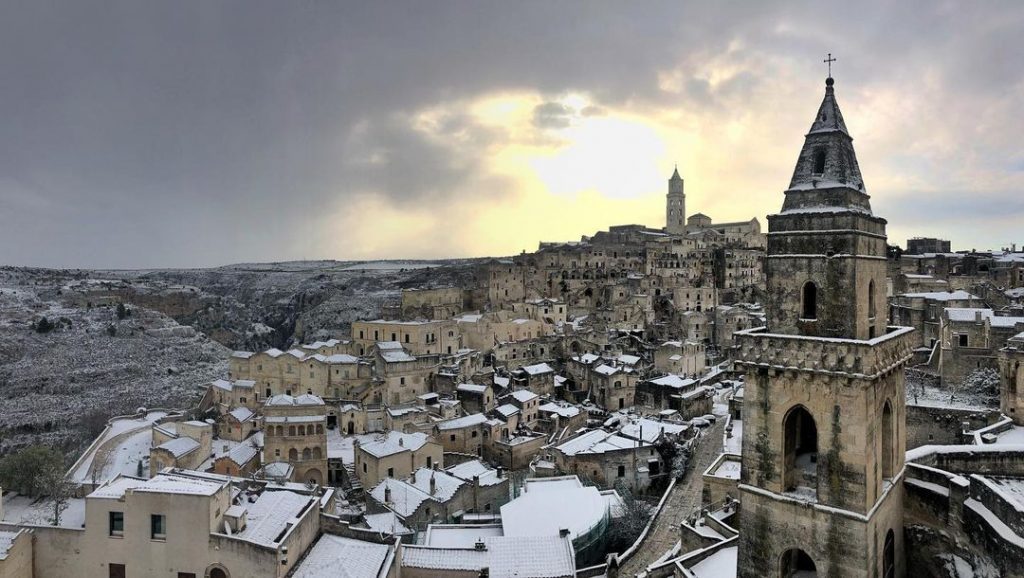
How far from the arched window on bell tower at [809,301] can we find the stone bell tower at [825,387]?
26 mm

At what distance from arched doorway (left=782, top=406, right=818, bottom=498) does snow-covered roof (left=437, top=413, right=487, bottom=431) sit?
26724 mm

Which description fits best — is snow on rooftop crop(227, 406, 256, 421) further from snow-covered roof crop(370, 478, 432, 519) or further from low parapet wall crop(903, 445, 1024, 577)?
low parapet wall crop(903, 445, 1024, 577)

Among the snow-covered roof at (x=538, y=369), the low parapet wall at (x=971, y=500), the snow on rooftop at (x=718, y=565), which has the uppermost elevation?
the low parapet wall at (x=971, y=500)

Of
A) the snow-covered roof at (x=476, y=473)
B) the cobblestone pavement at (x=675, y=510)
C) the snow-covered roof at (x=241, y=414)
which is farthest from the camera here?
the snow-covered roof at (x=241, y=414)

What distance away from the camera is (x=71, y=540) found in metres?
18.5

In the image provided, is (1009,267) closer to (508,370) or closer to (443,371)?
(508,370)

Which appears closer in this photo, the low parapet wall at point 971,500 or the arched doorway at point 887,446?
the low parapet wall at point 971,500

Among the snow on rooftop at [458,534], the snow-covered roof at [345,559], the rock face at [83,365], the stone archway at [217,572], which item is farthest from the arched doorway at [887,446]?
the rock face at [83,365]

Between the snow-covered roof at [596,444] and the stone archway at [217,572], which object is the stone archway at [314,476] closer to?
the snow-covered roof at [596,444]

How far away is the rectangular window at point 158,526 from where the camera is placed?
60.2 ft

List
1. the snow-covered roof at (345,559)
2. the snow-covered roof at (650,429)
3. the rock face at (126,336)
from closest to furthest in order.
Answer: the snow-covered roof at (345,559)
the snow-covered roof at (650,429)
the rock face at (126,336)

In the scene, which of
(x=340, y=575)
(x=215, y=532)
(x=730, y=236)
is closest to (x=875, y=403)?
(x=340, y=575)

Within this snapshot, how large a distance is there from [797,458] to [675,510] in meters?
16.5

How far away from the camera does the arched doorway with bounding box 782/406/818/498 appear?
38.7ft
